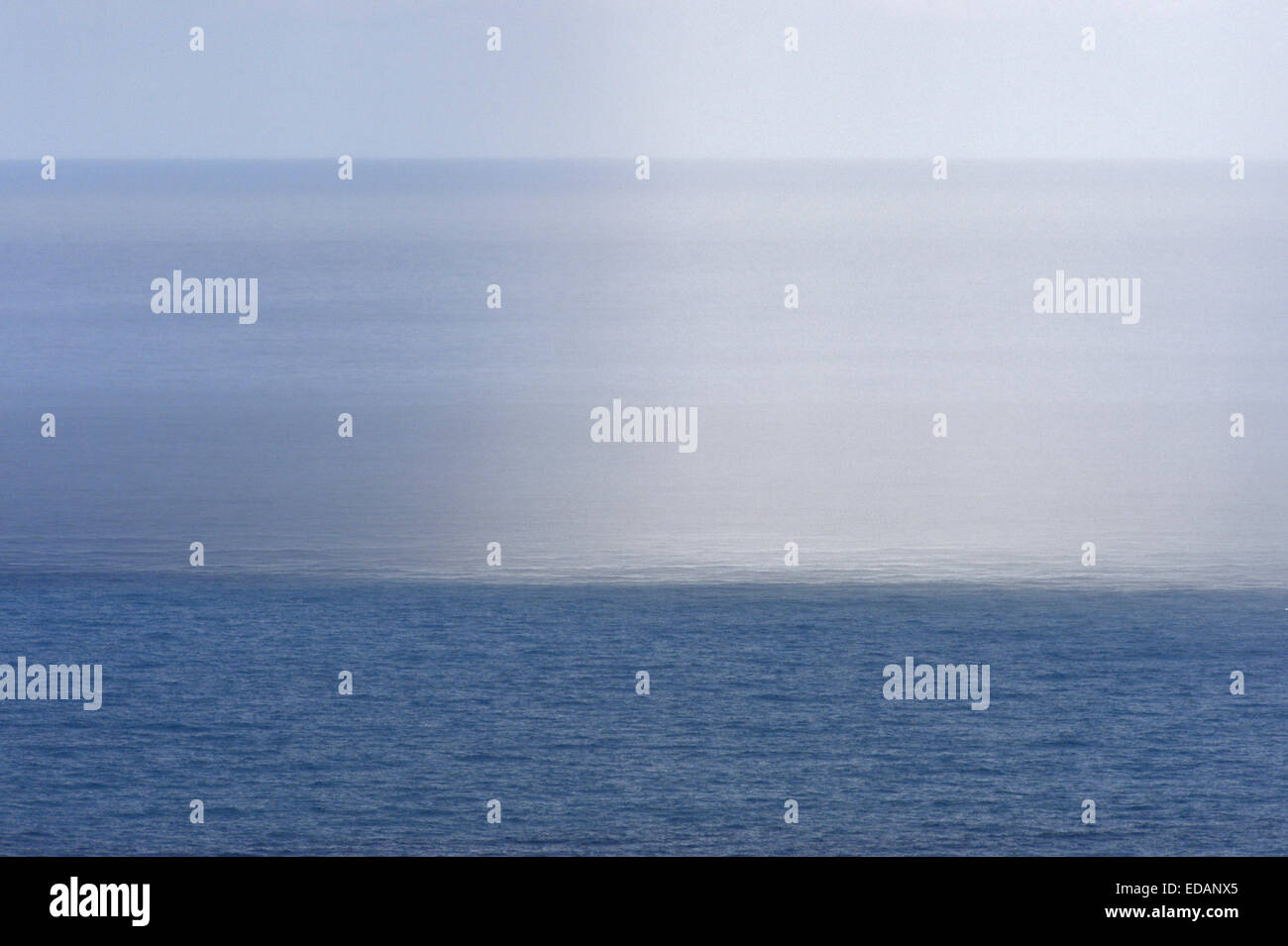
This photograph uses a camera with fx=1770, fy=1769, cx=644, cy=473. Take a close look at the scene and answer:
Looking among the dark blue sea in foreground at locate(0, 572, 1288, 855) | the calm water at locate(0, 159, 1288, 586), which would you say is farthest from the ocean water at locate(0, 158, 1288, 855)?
the calm water at locate(0, 159, 1288, 586)

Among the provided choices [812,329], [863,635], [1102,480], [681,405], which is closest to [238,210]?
[812,329]

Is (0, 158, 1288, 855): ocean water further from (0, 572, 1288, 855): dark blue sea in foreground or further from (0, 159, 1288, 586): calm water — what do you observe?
(0, 159, 1288, 586): calm water

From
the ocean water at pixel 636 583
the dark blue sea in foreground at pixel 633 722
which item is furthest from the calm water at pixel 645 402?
the dark blue sea in foreground at pixel 633 722

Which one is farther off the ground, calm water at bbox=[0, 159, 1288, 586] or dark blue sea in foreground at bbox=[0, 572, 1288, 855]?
calm water at bbox=[0, 159, 1288, 586]

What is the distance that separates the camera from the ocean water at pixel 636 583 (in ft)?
103

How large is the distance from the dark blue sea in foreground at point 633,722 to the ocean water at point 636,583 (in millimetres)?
117

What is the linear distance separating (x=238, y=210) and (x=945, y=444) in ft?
433

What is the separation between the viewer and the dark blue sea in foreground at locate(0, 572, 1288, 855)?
30.1 meters

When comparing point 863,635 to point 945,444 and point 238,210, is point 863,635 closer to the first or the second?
point 945,444

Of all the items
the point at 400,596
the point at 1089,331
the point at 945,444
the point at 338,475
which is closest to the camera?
the point at 400,596

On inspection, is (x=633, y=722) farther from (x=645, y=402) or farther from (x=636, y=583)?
(x=645, y=402)

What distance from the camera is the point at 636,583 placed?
151ft

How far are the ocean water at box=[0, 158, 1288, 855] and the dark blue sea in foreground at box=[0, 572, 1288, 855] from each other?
0.39 ft
